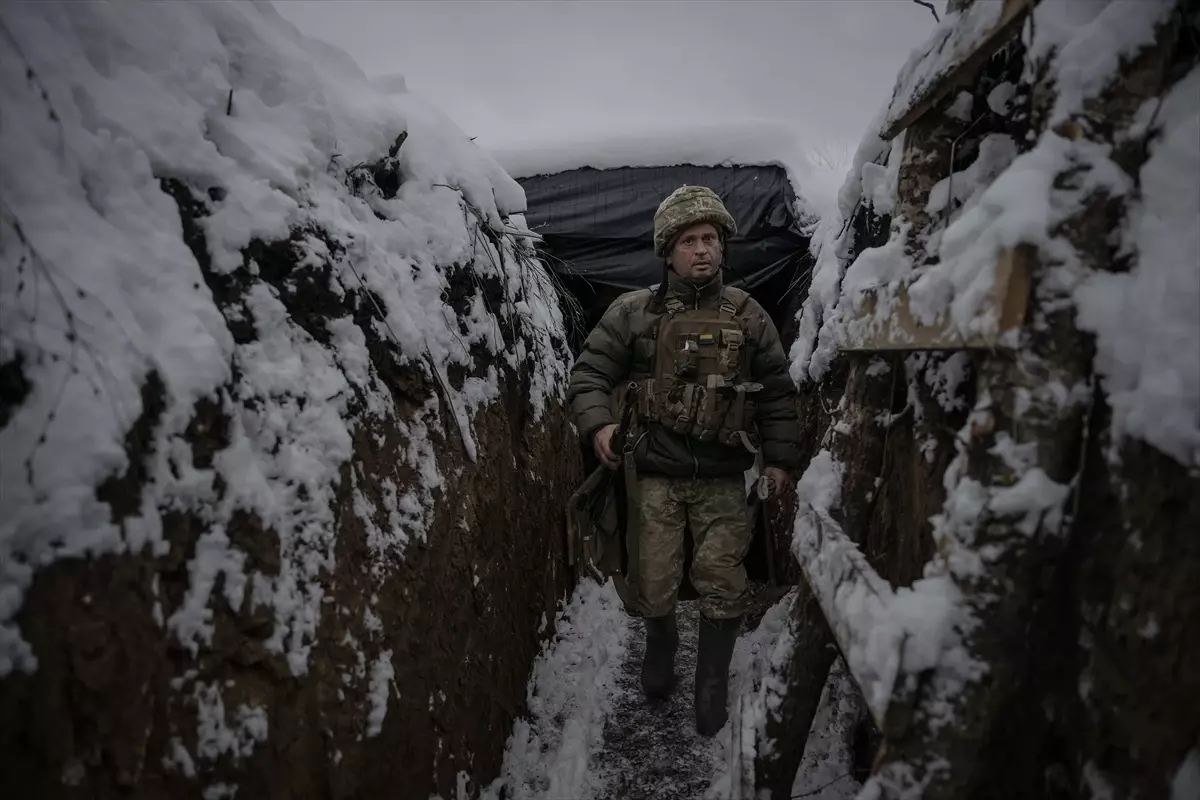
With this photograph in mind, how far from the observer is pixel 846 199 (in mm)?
2967

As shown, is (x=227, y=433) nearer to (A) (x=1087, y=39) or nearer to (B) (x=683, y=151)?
(A) (x=1087, y=39)

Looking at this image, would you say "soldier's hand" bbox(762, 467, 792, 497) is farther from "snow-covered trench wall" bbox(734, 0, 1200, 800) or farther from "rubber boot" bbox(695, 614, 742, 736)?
"snow-covered trench wall" bbox(734, 0, 1200, 800)

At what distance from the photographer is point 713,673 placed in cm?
251

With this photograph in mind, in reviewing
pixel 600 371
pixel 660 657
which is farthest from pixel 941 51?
pixel 660 657

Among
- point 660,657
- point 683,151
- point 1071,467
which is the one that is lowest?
point 660,657

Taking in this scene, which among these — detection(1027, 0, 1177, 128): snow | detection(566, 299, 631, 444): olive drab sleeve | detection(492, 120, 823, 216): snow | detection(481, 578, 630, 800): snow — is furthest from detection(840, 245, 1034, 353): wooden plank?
detection(492, 120, 823, 216): snow

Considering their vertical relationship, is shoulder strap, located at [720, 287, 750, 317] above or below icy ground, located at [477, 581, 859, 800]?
above

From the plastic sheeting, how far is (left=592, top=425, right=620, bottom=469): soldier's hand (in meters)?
2.48

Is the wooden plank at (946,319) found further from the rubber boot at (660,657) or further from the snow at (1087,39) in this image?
the rubber boot at (660,657)

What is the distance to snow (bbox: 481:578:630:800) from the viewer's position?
2141 millimetres

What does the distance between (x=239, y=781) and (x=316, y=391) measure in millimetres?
835

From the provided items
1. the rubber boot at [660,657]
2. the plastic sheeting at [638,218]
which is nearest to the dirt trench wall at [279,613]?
the rubber boot at [660,657]

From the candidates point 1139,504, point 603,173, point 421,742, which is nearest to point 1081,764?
point 1139,504

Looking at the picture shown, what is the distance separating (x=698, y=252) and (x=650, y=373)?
581 mm
